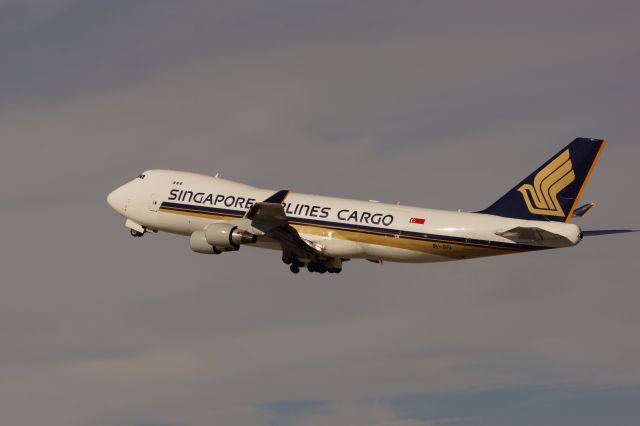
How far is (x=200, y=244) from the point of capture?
71.6 meters

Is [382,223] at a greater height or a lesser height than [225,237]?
greater

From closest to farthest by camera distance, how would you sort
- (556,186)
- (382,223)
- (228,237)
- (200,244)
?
Result: 1. (556,186)
2. (382,223)
3. (228,237)
4. (200,244)

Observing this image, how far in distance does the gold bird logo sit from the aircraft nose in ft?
81.4

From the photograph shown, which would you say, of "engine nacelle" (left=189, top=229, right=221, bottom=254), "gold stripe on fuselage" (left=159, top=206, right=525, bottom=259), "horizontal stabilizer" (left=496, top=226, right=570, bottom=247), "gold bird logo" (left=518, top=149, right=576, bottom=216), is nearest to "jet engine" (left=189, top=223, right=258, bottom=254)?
"engine nacelle" (left=189, top=229, right=221, bottom=254)

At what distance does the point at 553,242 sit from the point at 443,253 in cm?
597

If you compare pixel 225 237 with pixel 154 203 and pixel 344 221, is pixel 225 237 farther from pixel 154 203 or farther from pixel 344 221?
pixel 154 203

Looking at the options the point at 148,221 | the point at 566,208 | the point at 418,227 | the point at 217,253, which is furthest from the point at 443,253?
the point at 148,221

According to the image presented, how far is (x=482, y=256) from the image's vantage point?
226 ft

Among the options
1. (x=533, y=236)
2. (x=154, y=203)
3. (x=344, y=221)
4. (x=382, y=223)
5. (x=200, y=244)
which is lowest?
(x=533, y=236)

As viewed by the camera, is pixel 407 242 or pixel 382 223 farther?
pixel 382 223

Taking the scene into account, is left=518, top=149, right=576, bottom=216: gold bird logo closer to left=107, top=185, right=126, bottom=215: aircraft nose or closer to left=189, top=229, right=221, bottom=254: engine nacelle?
left=189, top=229, right=221, bottom=254: engine nacelle

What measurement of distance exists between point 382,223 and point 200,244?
1008cm

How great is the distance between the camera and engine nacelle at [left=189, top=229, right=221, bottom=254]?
71.4m

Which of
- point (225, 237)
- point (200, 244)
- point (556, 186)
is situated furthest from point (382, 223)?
point (200, 244)
